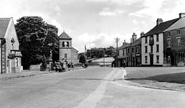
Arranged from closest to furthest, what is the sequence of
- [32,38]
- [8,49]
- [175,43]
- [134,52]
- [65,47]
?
[8,49] < [175,43] < [32,38] < [134,52] < [65,47]

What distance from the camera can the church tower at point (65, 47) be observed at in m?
84.6

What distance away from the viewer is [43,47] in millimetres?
61781

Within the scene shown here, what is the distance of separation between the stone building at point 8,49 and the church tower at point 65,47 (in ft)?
122

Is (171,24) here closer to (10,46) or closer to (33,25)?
(33,25)

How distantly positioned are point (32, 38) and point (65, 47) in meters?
25.8

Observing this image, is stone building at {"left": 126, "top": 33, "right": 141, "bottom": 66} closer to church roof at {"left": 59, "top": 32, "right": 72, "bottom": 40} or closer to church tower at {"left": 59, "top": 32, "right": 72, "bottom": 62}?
church tower at {"left": 59, "top": 32, "right": 72, "bottom": 62}

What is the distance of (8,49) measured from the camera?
43.2 metres

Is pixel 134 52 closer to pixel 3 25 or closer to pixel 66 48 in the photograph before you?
pixel 66 48

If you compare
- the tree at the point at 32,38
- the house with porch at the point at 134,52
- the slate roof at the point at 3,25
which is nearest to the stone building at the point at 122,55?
the house with porch at the point at 134,52

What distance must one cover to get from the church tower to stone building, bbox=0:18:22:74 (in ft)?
122

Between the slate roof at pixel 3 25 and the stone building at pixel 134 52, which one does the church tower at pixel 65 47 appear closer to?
the stone building at pixel 134 52

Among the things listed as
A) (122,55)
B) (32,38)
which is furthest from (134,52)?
(32,38)

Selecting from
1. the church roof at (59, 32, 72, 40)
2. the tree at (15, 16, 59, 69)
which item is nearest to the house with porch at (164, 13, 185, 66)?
the tree at (15, 16, 59, 69)

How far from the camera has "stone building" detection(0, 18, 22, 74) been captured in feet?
134
